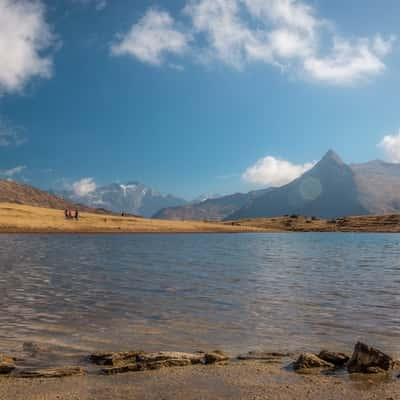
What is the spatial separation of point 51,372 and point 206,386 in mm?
4230

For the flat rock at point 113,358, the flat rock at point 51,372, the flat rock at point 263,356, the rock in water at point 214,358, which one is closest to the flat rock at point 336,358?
the flat rock at point 263,356

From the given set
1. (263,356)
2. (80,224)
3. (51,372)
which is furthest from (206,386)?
(80,224)

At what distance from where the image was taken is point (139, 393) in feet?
31.8

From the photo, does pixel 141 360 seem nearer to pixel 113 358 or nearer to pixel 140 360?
pixel 140 360

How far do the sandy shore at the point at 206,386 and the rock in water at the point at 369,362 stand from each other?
15.7 inches

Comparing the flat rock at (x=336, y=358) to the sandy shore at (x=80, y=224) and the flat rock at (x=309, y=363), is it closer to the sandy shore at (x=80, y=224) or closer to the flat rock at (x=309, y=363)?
the flat rock at (x=309, y=363)

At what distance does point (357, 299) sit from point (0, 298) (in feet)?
64.5

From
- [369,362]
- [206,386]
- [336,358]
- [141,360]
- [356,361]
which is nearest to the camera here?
[206,386]

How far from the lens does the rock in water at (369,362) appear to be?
11312 mm

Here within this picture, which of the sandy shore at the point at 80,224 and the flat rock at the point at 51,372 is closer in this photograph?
the flat rock at the point at 51,372

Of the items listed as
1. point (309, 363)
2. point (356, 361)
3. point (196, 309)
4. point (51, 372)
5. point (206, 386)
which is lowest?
point (196, 309)

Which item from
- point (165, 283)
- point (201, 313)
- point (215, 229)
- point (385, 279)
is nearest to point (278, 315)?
point (201, 313)

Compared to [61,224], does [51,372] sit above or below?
below

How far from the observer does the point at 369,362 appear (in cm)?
1141
